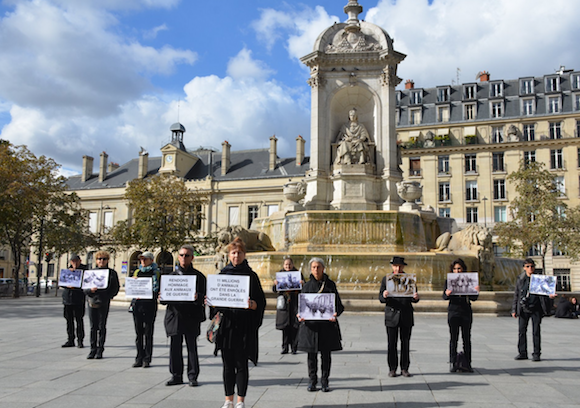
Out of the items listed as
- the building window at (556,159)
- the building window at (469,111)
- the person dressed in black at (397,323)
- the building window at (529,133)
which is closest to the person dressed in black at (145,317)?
the person dressed in black at (397,323)

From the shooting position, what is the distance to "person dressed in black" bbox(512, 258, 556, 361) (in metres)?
9.66

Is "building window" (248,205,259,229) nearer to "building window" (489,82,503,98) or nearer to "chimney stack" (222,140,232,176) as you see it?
"chimney stack" (222,140,232,176)

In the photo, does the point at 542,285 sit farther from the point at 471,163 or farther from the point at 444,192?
the point at 471,163

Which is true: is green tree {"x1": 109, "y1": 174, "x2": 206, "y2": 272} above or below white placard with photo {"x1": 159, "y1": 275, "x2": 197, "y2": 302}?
above

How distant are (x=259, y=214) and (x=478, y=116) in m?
29.1

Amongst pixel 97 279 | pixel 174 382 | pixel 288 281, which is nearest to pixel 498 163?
pixel 288 281

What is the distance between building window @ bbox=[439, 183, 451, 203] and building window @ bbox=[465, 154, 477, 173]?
2814mm

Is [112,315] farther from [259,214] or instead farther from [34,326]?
[259,214]

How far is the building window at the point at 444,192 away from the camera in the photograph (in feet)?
207

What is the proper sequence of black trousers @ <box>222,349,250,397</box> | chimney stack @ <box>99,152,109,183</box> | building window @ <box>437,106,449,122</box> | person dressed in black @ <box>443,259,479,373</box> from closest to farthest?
black trousers @ <box>222,349,250,397</box> → person dressed in black @ <box>443,259,479,373</box> → building window @ <box>437,106,449,122</box> → chimney stack @ <box>99,152,109,183</box>

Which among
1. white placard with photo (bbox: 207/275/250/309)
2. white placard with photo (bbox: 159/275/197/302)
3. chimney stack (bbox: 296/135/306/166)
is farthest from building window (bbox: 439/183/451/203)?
white placard with photo (bbox: 207/275/250/309)

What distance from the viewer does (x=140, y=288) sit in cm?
910

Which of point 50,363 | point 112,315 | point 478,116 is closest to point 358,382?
point 50,363

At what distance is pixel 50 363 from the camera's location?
909 cm
